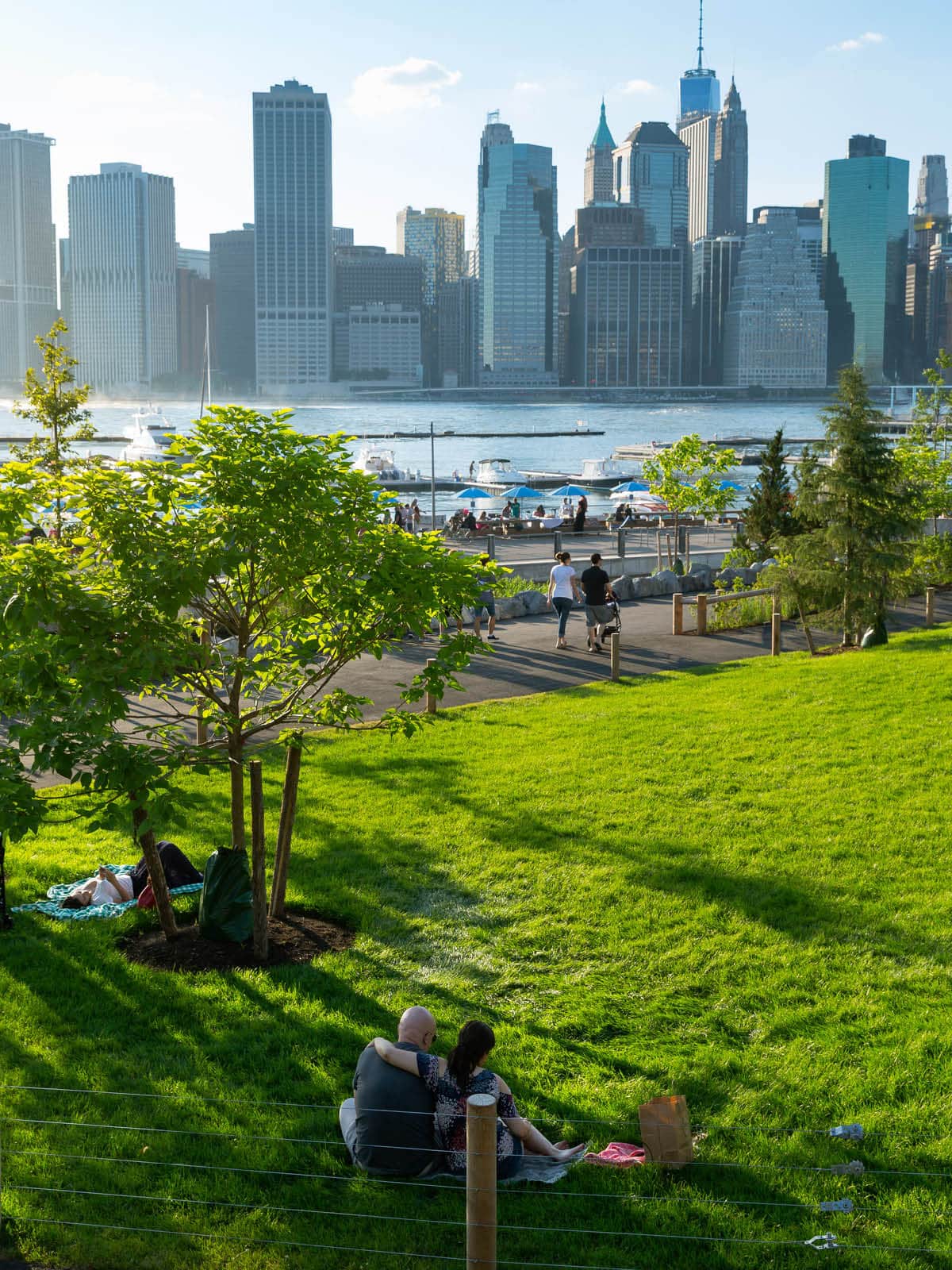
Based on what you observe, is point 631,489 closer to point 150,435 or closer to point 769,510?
point 769,510

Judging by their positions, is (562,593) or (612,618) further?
(562,593)

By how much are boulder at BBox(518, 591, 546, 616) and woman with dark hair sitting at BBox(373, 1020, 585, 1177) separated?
20.9 metres

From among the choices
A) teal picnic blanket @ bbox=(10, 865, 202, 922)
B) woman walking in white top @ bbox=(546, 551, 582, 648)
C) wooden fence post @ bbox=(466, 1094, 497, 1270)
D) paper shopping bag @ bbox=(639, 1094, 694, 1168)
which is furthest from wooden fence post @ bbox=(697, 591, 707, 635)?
wooden fence post @ bbox=(466, 1094, 497, 1270)

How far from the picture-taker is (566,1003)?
916cm

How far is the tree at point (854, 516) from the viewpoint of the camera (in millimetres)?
22406

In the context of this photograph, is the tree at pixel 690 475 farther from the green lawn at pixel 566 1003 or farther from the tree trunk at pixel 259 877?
the tree trunk at pixel 259 877

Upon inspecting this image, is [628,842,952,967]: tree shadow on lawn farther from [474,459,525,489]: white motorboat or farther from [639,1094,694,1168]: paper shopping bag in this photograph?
[474,459,525,489]: white motorboat

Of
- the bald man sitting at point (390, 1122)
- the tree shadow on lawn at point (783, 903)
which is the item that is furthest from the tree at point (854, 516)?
the bald man sitting at point (390, 1122)

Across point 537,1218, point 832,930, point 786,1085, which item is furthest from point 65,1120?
point 832,930

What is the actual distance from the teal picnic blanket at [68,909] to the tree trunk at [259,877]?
1497 millimetres

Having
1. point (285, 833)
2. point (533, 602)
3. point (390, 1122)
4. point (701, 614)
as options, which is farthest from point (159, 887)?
point (533, 602)

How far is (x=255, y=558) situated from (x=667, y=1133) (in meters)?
4.58

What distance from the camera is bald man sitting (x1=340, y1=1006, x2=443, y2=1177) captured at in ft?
23.3

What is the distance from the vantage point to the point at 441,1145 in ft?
23.7
